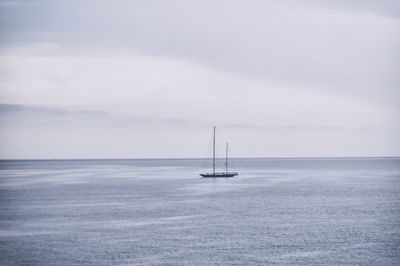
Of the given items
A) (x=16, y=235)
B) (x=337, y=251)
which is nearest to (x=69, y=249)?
(x=16, y=235)

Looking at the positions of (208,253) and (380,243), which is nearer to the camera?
(208,253)

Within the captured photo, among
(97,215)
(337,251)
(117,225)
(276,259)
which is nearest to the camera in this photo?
(276,259)

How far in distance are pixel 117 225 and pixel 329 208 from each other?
40.6m

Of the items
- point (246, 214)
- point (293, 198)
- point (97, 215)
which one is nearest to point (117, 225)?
point (97, 215)

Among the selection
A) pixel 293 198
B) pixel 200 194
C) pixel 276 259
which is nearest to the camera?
pixel 276 259

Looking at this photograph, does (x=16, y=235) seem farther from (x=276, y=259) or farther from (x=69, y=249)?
(x=276, y=259)

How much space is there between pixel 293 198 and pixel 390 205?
21931 millimetres

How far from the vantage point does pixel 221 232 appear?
72938mm

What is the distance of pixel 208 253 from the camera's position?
197ft

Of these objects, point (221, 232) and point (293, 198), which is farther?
point (293, 198)

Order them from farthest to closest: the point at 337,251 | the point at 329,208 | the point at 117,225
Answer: the point at 329,208
the point at 117,225
the point at 337,251

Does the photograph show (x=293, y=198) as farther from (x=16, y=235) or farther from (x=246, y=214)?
(x=16, y=235)

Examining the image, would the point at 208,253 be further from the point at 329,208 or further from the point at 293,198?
the point at 293,198

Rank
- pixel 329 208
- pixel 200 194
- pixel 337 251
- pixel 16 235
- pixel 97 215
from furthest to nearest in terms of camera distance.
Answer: pixel 200 194
pixel 329 208
pixel 97 215
pixel 16 235
pixel 337 251
